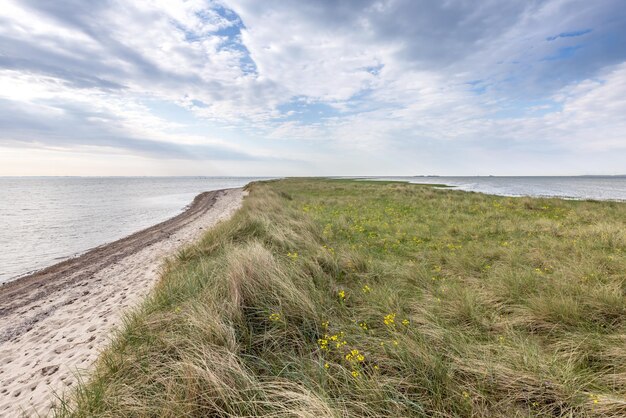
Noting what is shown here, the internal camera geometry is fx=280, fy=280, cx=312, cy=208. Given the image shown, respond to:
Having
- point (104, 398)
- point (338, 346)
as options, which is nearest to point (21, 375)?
point (104, 398)

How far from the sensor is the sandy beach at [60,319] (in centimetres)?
424

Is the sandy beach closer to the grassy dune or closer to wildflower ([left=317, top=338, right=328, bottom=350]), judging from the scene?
the grassy dune

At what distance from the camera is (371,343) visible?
11.7 ft

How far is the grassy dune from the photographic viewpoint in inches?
104

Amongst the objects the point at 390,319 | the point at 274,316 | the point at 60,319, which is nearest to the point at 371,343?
the point at 390,319

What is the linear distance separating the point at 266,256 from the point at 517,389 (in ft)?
14.7

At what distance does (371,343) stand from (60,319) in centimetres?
777

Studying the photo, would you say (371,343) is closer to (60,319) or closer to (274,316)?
(274,316)

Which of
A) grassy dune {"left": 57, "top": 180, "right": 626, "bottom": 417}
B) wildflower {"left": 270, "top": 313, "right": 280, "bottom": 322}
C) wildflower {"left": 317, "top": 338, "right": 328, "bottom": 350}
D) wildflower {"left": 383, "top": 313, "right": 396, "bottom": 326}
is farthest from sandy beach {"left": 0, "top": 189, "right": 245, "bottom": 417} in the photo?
wildflower {"left": 383, "top": 313, "right": 396, "bottom": 326}

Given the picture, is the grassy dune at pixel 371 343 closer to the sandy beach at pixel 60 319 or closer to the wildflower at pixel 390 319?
the wildflower at pixel 390 319

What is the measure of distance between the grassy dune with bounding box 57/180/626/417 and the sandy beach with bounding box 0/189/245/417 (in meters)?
1.11

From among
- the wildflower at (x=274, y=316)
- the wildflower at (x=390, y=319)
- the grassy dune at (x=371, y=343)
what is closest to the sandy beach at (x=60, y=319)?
the grassy dune at (x=371, y=343)

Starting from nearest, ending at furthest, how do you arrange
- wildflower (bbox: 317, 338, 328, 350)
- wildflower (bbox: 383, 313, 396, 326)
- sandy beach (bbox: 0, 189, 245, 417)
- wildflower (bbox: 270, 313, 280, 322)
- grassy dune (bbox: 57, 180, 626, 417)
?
1. grassy dune (bbox: 57, 180, 626, 417)
2. wildflower (bbox: 317, 338, 328, 350)
3. wildflower (bbox: 383, 313, 396, 326)
4. wildflower (bbox: 270, 313, 280, 322)
5. sandy beach (bbox: 0, 189, 245, 417)

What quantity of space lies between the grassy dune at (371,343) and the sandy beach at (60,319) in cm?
111
